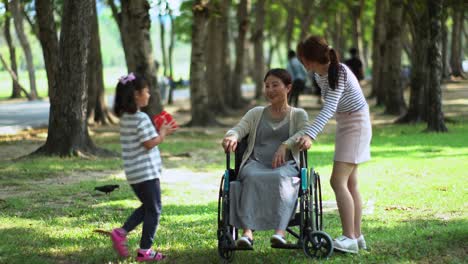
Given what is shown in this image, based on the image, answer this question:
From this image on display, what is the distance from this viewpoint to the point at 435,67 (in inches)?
757

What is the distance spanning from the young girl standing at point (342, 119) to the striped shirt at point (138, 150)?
1226 mm

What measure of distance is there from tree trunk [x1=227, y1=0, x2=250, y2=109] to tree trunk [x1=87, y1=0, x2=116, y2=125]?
718 cm

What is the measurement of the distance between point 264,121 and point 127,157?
1.25 m

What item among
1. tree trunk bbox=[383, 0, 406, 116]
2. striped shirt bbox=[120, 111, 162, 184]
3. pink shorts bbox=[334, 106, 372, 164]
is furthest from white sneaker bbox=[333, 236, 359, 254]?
tree trunk bbox=[383, 0, 406, 116]

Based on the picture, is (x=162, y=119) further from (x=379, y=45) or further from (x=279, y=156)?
(x=379, y=45)

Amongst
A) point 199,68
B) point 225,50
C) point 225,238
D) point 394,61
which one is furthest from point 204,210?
point 225,50

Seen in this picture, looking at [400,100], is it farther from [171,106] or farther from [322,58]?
[322,58]

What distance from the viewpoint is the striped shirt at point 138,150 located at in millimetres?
6653

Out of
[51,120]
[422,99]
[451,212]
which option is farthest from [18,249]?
[422,99]

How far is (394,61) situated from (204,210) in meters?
16.4

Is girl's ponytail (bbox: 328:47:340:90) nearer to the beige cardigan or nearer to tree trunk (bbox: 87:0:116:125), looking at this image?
the beige cardigan

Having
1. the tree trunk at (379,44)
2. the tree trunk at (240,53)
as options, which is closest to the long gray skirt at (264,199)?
the tree trunk at (379,44)

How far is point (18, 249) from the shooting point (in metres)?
7.45

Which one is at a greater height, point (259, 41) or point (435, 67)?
point (259, 41)
